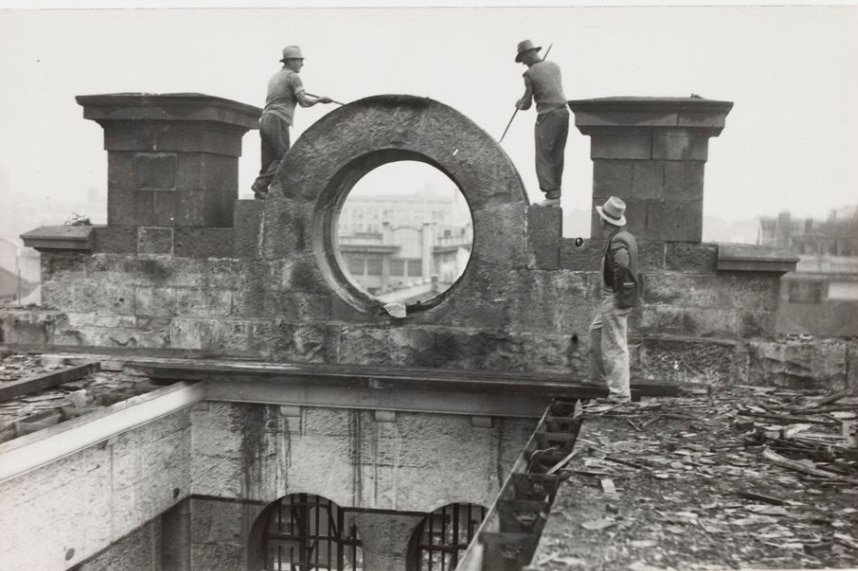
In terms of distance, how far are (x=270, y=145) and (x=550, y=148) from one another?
2.98m

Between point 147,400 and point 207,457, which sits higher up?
point 147,400

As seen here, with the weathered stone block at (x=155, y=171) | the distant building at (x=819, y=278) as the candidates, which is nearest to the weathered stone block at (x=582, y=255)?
the weathered stone block at (x=155, y=171)

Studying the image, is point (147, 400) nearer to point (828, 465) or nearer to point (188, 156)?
point (188, 156)

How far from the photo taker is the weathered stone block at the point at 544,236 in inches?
335

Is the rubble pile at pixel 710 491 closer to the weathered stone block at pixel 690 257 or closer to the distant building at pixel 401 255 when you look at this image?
the weathered stone block at pixel 690 257

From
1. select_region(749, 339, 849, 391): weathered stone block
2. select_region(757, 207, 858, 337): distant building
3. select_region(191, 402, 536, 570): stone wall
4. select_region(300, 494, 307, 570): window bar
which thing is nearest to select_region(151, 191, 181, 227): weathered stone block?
select_region(191, 402, 536, 570): stone wall

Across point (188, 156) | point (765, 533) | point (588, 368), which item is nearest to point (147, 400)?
point (188, 156)

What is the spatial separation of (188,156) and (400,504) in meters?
4.28

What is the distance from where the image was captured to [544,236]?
852 centimetres

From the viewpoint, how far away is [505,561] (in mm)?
4520

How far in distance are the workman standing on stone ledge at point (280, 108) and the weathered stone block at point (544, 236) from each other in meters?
2.53

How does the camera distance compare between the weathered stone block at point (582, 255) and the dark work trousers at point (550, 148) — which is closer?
the weathered stone block at point (582, 255)

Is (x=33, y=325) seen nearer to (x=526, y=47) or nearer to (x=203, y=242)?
(x=203, y=242)

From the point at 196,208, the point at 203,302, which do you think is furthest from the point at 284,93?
the point at 203,302
